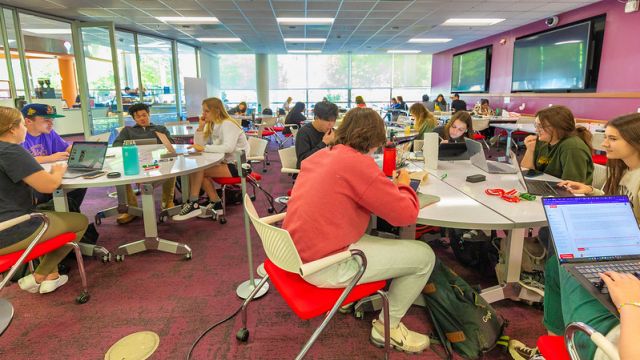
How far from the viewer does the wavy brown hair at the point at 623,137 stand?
161 cm

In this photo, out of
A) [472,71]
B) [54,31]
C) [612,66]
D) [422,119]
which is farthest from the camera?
[472,71]

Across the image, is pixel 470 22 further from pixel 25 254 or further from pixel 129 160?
pixel 25 254

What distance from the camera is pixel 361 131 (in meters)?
1.69

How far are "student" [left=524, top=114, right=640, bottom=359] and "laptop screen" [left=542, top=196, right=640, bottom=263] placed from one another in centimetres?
11

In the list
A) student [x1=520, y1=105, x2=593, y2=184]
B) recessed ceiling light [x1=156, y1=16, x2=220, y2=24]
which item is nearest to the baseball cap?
student [x1=520, y1=105, x2=593, y2=184]

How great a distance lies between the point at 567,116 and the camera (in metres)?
2.36

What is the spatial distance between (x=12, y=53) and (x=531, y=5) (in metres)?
9.13

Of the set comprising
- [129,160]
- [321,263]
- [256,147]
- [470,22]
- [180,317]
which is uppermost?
[470,22]

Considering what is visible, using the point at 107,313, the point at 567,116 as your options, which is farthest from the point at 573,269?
the point at 107,313

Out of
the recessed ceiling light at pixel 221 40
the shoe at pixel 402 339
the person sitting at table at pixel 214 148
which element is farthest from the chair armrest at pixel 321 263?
the recessed ceiling light at pixel 221 40

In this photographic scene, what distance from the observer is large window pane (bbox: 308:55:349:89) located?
47.3ft

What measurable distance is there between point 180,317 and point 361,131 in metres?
1.50

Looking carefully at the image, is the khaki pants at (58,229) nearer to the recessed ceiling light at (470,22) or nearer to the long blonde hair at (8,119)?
the long blonde hair at (8,119)

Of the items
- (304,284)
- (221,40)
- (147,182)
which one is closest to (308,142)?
(147,182)
